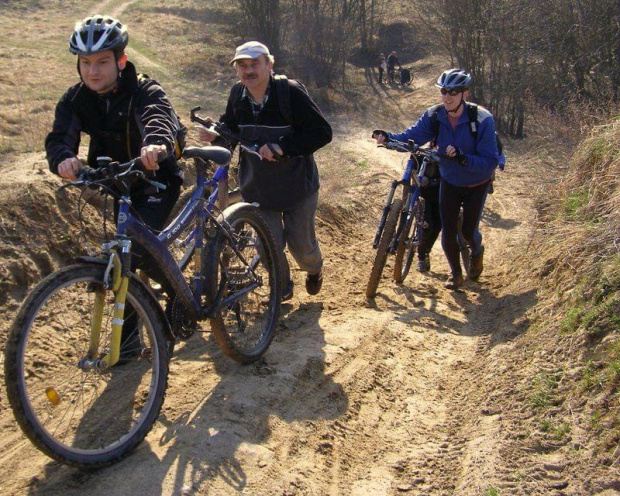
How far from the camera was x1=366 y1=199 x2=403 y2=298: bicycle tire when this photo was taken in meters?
6.51

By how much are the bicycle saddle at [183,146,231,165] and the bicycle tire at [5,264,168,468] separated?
1070 mm

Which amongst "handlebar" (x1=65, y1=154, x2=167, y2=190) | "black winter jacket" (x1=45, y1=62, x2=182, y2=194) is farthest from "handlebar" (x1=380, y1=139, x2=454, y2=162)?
"handlebar" (x1=65, y1=154, x2=167, y2=190)

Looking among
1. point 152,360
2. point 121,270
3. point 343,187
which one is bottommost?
point 343,187

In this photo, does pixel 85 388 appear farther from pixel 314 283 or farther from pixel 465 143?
pixel 465 143

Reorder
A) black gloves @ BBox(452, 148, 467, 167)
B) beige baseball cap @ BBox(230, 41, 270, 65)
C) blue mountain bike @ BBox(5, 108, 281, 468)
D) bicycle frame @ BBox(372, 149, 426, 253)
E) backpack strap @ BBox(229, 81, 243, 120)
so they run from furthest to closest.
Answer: bicycle frame @ BBox(372, 149, 426, 253)
black gloves @ BBox(452, 148, 467, 167)
backpack strap @ BBox(229, 81, 243, 120)
beige baseball cap @ BBox(230, 41, 270, 65)
blue mountain bike @ BBox(5, 108, 281, 468)

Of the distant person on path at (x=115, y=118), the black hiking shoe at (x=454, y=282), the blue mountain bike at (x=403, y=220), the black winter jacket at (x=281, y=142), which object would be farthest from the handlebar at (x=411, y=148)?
the distant person on path at (x=115, y=118)

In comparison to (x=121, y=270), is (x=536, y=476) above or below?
below

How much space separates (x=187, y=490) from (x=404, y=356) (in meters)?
2.40

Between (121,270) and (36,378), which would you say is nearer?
(121,270)

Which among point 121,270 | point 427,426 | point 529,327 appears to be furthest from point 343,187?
point 121,270

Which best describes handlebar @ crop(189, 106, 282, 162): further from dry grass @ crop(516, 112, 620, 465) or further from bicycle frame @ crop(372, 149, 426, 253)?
dry grass @ crop(516, 112, 620, 465)

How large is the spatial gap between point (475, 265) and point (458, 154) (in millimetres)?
1514

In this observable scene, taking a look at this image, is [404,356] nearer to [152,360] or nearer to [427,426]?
[427,426]

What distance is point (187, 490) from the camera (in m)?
3.32
